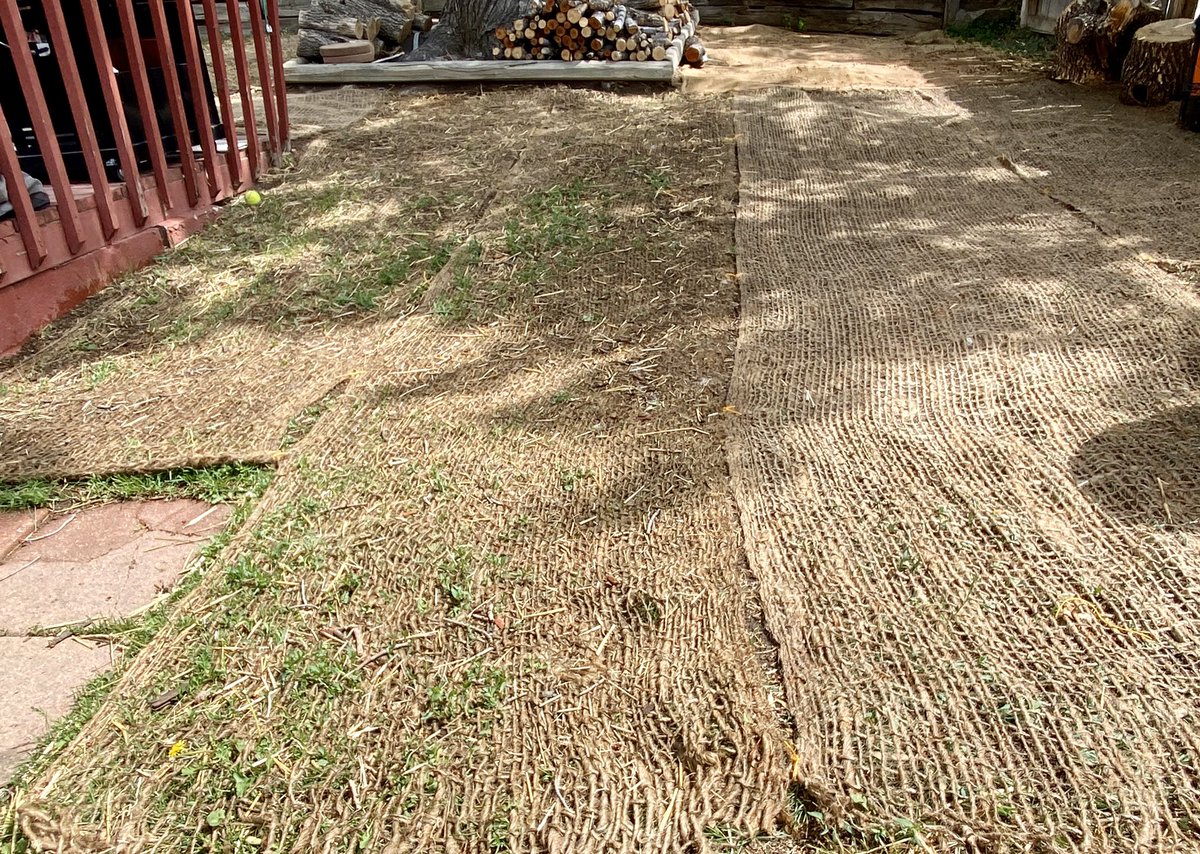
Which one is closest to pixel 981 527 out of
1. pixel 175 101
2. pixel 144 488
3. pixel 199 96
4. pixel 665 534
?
pixel 665 534

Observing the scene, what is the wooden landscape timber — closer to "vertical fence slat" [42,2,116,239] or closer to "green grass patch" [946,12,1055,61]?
"green grass patch" [946,12,1055,61]

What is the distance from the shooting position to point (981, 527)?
235 cm

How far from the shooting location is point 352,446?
2.89m

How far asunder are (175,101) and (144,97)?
0.25m

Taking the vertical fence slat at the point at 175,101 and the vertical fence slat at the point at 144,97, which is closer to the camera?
the vertical fence slat at the point at 144,97

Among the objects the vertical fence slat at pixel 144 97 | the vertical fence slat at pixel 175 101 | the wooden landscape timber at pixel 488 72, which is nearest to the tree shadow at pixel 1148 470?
the vertical fence slat at pixel 144 97

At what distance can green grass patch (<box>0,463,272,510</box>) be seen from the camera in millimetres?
2752

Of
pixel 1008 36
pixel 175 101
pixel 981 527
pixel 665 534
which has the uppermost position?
pixel 175 101

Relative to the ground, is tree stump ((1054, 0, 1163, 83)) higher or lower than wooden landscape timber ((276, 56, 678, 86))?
higher

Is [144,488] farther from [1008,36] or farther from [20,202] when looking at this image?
[1008,36]

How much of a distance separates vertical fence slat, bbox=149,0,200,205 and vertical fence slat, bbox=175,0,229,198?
3.2 inches

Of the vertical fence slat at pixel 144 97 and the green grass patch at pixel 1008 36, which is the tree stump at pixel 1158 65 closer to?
the green grass patch at pixel 1008 36

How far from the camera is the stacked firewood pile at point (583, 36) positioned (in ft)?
26.7

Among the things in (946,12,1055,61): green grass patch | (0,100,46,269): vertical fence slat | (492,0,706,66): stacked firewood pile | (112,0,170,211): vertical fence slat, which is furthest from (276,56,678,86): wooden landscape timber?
→ (0,100,46,269): vertical fence slat
